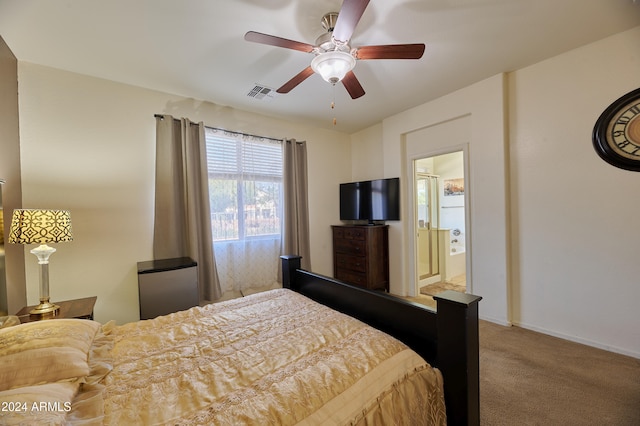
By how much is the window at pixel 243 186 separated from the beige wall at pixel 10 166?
1.55 m

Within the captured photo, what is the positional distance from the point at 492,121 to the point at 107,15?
3.55 meters

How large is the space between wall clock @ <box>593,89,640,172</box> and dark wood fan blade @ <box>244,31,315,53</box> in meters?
2.60

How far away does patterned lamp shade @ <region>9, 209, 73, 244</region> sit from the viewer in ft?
5.31

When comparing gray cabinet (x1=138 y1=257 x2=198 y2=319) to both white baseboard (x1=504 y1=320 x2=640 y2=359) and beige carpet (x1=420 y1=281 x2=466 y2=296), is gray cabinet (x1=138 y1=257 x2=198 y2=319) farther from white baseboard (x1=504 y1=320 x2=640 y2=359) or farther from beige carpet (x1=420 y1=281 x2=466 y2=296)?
white baseboard (x1=504 y1=320 x2=640 y2=359)

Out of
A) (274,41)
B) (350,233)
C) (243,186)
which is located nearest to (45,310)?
(243,186)

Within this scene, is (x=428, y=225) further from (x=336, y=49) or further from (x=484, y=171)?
(x=336, y=49)

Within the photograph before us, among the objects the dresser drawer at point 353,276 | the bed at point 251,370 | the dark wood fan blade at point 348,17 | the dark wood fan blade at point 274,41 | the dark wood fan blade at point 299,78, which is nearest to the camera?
the bed at point 251,370

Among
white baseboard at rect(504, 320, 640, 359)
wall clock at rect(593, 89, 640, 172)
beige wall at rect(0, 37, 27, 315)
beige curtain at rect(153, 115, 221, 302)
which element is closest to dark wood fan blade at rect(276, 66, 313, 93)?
beige curtain at rect(153, 115, 221, 302)

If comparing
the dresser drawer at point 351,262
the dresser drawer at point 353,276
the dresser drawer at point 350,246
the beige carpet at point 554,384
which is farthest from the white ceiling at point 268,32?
the beige carpet at point 554,384

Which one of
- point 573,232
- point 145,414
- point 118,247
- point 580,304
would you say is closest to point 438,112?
point 573,232

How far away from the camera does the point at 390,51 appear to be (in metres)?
1.64

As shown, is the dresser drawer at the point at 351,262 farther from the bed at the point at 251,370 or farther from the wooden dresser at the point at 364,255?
the bed at the point at 251,370

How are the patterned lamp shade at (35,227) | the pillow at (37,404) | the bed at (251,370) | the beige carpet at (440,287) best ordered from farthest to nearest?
the beige carpet at (440,287), the patterned lamp shade at (35,227), the bed at (251,370), the pillow at (37,404)

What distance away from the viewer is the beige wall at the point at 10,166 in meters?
1.90
